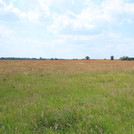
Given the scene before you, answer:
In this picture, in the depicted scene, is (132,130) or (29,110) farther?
(29,110)

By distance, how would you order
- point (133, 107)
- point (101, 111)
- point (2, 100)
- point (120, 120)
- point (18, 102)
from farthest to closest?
point (2, 100) < point (18, 102) < point (133, 107) < point (101, 111) < point (120, 120)

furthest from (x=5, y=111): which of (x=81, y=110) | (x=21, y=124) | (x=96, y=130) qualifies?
(x=96, y=130)

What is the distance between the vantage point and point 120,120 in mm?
3135

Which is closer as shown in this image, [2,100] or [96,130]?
[96,130]

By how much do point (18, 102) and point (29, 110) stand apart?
0.99 meters

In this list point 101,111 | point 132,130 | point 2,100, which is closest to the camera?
point 132,130

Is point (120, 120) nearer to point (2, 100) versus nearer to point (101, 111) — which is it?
point (101, 111)

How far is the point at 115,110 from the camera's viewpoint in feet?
12.3

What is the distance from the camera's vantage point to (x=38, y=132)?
2.76m

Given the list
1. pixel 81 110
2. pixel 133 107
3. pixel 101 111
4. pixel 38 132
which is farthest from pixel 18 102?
pixel 133 107

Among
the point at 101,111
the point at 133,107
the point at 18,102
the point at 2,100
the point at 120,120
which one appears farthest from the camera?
the point at 2,100

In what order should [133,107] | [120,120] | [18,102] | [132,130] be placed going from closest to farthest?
[132,130] < [120,120] < [133,107] < [18,102]

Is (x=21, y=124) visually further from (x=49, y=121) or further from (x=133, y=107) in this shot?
(x=133, y=107)

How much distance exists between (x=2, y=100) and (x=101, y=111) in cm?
371
